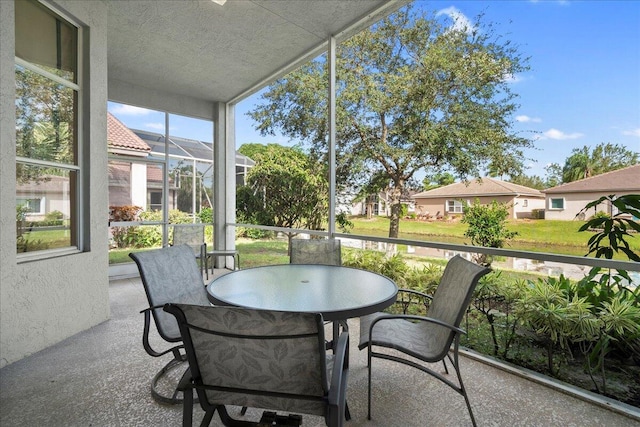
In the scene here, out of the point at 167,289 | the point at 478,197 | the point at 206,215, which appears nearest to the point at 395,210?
the point at 478,197

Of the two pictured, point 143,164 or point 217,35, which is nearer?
point 217,35

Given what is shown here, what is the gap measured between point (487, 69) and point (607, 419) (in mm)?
2814

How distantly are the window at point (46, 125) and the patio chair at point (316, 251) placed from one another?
225 centimetres

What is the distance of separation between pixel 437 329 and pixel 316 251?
4.90 feet

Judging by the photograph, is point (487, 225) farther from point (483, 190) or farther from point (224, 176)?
point (224, 176)

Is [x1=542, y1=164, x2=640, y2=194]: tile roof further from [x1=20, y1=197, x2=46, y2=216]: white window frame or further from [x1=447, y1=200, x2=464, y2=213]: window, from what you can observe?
[x1=20, y1=197, x2=46, y2=216]: white window frame

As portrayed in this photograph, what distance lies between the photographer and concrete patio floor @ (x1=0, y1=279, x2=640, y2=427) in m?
1.84

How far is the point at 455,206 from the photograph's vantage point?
3156 mm

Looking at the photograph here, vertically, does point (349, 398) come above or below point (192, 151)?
below

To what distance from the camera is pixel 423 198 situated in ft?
11.5

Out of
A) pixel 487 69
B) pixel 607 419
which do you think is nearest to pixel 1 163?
pixel 487 69

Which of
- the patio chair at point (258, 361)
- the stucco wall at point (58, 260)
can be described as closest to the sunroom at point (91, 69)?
the stucco wall at point (58, 260)

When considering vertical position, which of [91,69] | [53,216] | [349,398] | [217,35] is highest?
[217,35]

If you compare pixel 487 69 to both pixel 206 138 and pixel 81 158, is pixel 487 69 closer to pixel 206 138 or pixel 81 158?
pixel 81 158
